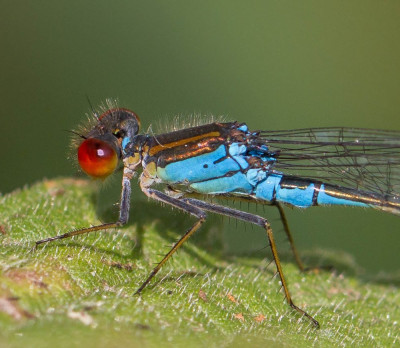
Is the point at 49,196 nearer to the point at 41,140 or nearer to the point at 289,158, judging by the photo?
the point at 289,158

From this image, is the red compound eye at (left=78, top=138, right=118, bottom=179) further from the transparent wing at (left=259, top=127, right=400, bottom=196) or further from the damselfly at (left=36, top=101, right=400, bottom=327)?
the transparent wing at (left=259, top=127, right=400, bottom=196)

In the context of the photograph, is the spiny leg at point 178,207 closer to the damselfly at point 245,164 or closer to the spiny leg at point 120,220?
the damselfly at point 245,164

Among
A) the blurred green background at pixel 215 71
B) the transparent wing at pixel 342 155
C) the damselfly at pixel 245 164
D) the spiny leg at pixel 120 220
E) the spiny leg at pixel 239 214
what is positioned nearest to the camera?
the spiny leg at pixel 120 220

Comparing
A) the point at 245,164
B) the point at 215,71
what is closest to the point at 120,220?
the point at 245,164

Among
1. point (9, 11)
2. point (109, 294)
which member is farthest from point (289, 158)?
point (9, 11)

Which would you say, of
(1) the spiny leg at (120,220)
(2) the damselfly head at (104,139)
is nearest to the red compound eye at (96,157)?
(2) the damselfly head at (104,139)

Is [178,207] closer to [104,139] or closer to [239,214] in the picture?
[239,214]
